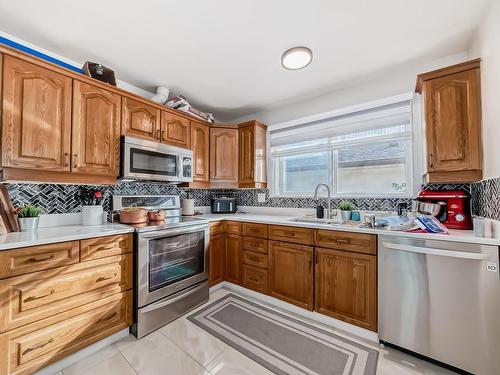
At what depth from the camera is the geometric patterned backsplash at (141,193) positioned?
1787 millimetres

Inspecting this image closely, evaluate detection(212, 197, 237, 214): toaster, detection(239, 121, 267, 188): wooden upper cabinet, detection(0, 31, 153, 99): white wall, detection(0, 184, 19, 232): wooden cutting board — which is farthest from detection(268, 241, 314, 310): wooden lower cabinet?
detection(0, 31, 153, 99): white wall

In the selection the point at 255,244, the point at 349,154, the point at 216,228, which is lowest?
the point at 255,244

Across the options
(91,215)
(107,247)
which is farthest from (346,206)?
(91,215)

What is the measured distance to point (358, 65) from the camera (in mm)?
2090

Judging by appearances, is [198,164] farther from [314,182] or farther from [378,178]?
[378,178]

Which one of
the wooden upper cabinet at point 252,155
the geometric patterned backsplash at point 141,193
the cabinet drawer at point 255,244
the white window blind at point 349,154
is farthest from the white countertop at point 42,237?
the white window blind at point 349,154

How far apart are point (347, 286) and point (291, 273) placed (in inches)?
20.5

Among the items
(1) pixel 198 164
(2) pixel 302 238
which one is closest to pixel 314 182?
(2) pixel 302 238

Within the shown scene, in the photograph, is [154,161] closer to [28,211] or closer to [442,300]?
[28,211]

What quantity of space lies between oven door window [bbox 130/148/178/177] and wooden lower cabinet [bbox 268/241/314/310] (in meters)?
1.38

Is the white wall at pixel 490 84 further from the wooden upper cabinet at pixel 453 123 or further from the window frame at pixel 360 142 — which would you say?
the window frame at pixel 360 142

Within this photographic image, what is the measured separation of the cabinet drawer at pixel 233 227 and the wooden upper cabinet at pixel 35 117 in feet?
5.38

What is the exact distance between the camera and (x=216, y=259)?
2.58 meters

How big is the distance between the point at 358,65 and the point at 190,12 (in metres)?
1.58
